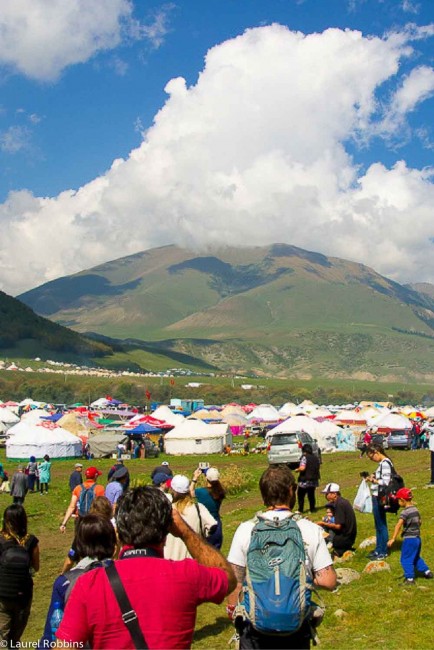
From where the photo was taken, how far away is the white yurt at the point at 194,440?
162 ft

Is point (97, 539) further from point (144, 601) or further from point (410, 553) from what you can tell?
point (410, 553)

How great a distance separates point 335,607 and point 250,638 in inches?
217

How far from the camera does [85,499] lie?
34.7 ft

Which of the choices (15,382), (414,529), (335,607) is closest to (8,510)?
(335,607)

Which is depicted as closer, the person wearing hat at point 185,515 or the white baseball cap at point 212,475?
the person wearing hat at point 185,515

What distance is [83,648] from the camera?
3623 mm

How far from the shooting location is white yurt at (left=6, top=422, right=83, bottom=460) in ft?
149

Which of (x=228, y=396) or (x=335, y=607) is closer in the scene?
(x=335, y=607)

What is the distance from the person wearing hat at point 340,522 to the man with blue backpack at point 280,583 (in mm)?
6996

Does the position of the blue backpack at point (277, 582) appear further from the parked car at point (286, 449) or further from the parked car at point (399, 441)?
the parked car at point (399, 441)

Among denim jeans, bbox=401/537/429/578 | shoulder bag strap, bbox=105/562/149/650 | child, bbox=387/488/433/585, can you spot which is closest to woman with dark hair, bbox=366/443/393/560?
child, bbox=387/488/433/585

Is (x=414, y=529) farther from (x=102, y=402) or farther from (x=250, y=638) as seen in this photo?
(x=102, y=402)

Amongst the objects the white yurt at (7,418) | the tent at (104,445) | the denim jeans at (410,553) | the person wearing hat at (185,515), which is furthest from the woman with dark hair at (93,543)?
the white yurt at (7,418)

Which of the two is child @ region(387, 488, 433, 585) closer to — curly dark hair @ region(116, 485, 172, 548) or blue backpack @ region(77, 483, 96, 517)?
blue backpack @ region(77, 483, 96, 517)
